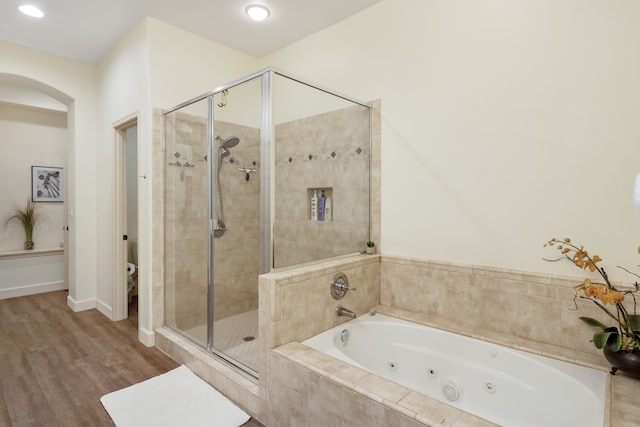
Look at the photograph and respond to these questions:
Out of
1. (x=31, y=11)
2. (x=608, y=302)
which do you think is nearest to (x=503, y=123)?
(x=608, y=302)

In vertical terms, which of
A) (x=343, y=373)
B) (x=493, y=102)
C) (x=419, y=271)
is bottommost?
(x=343, y=373)

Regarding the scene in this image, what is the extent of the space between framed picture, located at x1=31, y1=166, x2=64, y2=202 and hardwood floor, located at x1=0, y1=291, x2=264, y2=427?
1.63 meters

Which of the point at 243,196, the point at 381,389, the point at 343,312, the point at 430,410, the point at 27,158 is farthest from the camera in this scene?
the point at 27,158

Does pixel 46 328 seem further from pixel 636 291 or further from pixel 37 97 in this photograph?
pixel 636 291

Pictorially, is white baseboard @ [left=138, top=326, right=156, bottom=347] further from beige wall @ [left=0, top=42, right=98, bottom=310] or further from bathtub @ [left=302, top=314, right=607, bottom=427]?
bathtub @ [left=302, top=314, right=607, bottom=427]

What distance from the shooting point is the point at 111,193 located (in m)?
3.47

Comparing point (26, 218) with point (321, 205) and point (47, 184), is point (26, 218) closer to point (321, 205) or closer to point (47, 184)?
point (47, 184)

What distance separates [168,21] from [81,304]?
311 cm

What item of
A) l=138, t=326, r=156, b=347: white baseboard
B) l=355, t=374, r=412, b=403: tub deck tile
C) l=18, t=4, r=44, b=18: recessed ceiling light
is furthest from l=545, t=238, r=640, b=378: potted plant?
l=18, t=4, r=44, b=18: recessed ceiling light

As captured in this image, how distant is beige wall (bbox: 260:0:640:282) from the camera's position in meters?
1.65

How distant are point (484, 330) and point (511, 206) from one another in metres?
0.76

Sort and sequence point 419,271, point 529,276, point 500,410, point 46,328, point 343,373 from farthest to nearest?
point 46,328 < point 419,271 < point 529,276 < point 500,410 < point 343,373

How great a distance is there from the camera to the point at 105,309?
3.62 meters

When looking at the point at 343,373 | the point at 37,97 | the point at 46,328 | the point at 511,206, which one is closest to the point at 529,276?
the point at 511,206
